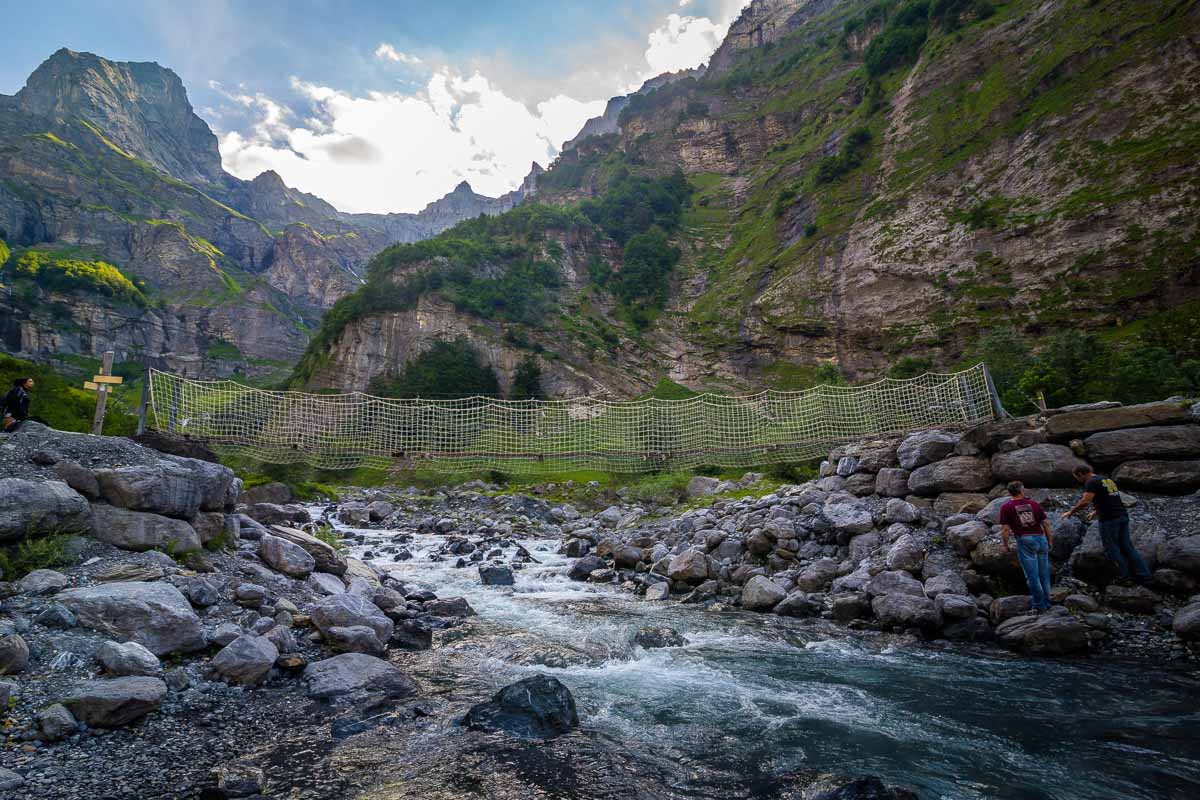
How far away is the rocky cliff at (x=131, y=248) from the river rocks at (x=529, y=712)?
4442 inches

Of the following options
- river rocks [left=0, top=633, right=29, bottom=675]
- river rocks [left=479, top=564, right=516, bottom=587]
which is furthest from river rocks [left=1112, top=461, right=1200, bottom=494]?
river rocks [left=0, top=633, right=29, bottom=675]

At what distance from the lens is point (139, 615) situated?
5180 mm

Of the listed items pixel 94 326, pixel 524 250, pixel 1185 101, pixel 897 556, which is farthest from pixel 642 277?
pixel 94 326

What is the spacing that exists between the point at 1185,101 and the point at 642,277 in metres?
44.6

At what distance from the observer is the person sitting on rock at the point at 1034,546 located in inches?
274

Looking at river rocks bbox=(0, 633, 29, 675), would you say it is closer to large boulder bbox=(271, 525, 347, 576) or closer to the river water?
the river water

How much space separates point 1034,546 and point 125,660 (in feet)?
32.2

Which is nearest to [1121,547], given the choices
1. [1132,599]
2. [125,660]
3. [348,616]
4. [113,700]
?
[1132,599]

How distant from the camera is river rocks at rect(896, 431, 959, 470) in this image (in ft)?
33.1

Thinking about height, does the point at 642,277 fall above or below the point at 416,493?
above

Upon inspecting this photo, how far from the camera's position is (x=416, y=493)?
34750mm

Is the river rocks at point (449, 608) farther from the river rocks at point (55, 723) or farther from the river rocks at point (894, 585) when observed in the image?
the river rocks at point (894, 585)

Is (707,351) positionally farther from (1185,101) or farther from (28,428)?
(28,428)

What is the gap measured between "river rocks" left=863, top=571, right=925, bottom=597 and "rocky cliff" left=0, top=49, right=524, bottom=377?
11418 cm
